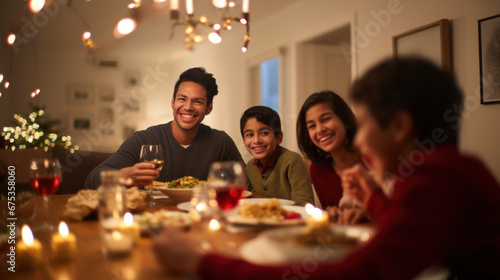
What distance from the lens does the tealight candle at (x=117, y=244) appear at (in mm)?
755

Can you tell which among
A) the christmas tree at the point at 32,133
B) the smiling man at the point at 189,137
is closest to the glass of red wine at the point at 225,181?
the smiling man at the point at 189,137

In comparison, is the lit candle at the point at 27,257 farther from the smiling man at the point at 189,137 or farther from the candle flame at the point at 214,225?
the smiling man at the point at 189,137

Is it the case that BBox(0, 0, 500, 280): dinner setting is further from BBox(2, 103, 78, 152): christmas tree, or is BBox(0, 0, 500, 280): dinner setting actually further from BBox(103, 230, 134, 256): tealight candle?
BBox(2, 103, 78, 152): christmas tree

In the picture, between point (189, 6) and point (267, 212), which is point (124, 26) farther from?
point (267, 212)

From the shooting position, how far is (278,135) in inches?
96.0

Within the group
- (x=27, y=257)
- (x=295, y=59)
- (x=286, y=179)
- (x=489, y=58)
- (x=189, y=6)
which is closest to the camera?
(x=27, y=257)

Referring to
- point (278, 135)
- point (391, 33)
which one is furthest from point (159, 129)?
point (391, 33)

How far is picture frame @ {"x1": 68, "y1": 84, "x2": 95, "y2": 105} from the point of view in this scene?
7746mm

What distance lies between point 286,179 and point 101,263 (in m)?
1.54

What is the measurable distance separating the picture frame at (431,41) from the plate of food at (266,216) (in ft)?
6.86

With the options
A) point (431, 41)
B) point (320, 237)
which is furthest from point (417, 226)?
point (431, 41)

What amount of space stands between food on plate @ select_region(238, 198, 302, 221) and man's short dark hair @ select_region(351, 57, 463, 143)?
0.41m

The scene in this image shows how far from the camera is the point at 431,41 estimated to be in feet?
10.0

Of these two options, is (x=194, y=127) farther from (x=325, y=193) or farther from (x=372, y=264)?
(x=372, y=264)
